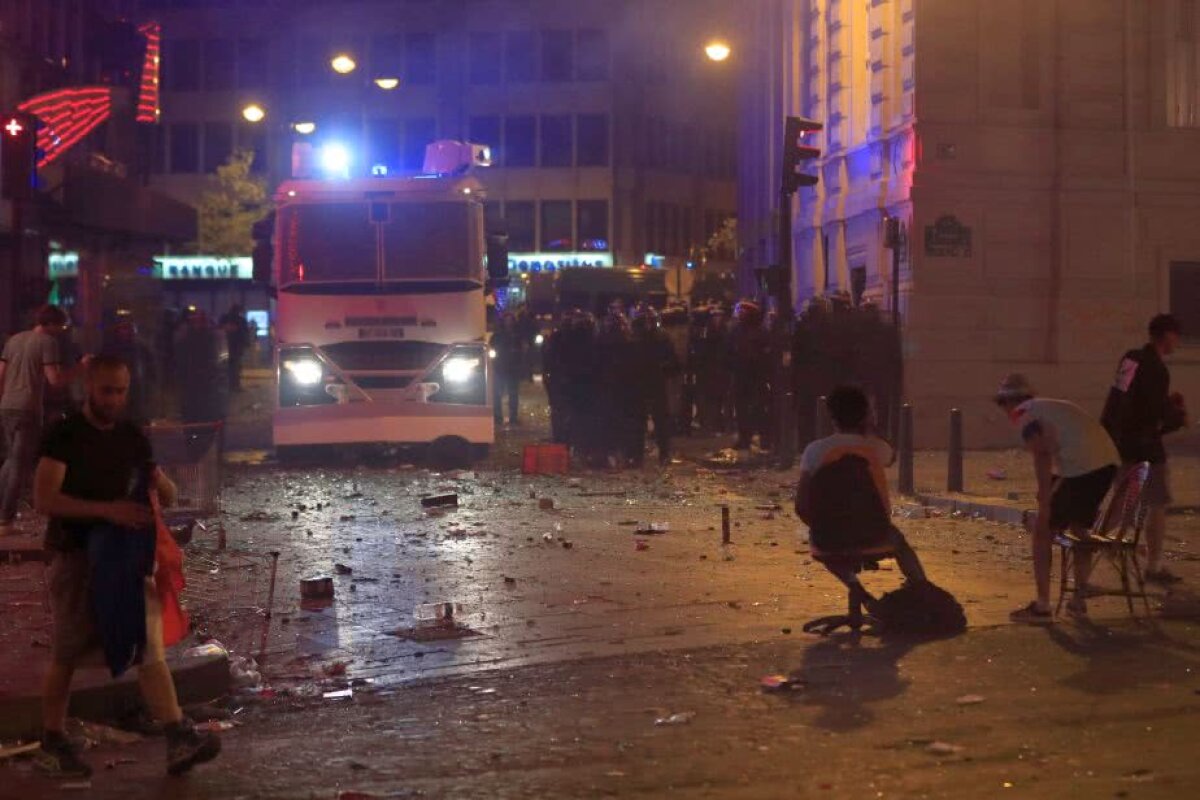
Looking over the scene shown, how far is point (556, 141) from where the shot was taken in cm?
7450

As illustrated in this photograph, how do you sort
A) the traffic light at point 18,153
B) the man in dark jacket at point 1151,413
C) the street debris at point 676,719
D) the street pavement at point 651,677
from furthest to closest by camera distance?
the traffic light at point 18,153 < the man in dark jacket at point 1151,413 < the street debris at point 676,719 < the street pavement at point 651,677

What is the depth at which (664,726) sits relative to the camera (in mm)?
7574

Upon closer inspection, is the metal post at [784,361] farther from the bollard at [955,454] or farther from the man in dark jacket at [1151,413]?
the man in dark jacket at [1151,413]

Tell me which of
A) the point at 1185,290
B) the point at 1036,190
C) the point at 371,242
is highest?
the point at 1036,190

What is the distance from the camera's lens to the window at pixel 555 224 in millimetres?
74562

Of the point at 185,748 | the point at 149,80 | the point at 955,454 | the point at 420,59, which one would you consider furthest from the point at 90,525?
the point at 420,59

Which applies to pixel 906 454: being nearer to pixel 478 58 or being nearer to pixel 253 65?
pixel 478 58

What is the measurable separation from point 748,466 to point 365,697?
13.2 m

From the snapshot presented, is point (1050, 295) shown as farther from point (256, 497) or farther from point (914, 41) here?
point (256, 497)

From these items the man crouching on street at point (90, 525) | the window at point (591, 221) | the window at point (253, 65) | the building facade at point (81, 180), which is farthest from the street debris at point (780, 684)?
the window at point (253, 65)

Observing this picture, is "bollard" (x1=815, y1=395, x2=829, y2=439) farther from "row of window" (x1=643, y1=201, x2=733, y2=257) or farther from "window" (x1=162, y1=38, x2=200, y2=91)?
"window" (x1=162, y1=38, x2=200, y2=91)

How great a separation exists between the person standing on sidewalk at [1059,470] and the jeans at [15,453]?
27.6 feet

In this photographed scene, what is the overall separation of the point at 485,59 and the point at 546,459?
55.3 metres

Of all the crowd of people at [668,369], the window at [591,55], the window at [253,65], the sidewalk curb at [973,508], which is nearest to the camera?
the sidewalk curb at [973,508]
